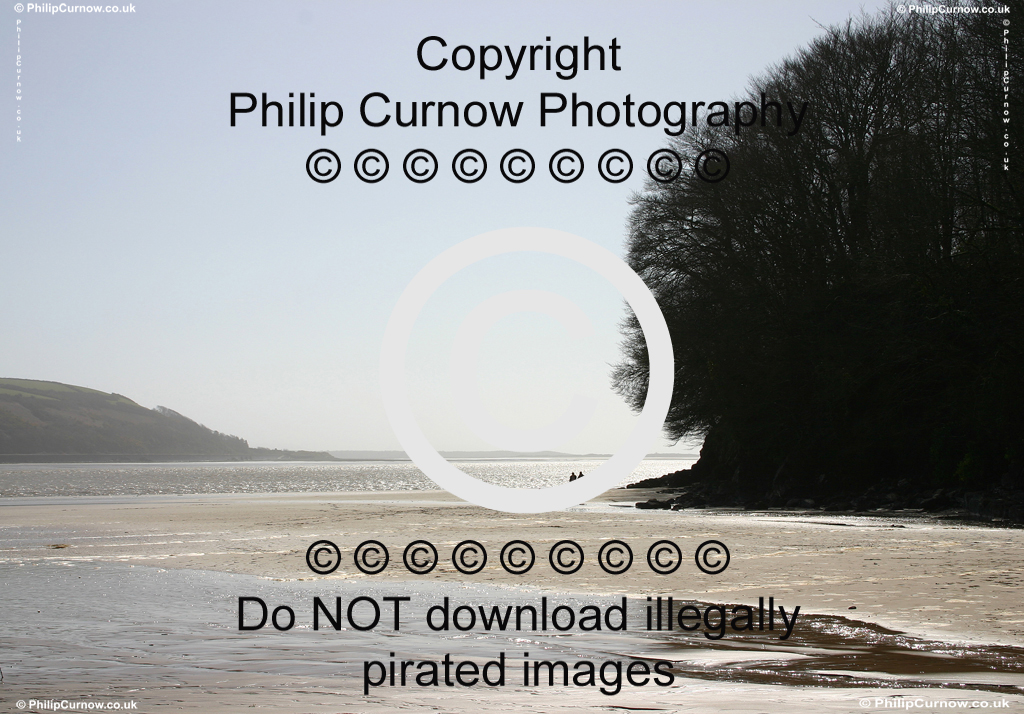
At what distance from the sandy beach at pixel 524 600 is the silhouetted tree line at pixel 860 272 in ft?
17.0

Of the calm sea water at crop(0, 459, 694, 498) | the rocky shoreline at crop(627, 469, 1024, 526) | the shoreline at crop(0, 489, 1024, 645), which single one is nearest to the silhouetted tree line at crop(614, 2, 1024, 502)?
the rocky shoreline at crop(627, 469, 1024, 526)

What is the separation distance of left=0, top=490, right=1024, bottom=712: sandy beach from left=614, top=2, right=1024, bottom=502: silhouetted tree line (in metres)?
5.19

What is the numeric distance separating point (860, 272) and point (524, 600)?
64.2 feet

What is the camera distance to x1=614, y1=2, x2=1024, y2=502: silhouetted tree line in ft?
74.9

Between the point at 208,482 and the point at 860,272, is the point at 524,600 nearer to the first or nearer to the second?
the point at 860,272

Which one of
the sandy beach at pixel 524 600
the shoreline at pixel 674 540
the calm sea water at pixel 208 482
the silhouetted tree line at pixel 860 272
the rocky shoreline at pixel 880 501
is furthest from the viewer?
the calm sea water at pixel 208 482

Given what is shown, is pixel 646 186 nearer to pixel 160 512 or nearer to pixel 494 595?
pixel 160 512

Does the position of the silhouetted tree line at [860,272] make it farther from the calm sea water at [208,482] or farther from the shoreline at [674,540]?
the calm sea water at [208,482]

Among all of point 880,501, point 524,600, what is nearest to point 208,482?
point 880,501

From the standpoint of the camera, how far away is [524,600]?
1036 centimetres

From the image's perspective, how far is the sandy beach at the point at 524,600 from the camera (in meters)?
6.14

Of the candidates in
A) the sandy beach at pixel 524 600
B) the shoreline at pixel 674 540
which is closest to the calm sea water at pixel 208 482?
the shoreline at pixel 674 540

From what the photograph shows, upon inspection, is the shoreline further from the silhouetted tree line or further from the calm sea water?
the calm sea water

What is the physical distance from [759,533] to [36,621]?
13414 millimetres
